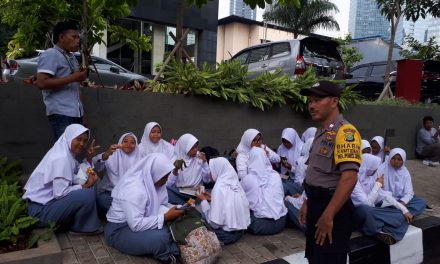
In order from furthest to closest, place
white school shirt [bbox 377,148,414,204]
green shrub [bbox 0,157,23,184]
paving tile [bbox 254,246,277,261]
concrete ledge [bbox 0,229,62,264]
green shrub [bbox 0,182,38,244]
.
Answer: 1. white school shirt [bbox 377,148,414,204]
2. green shrub [bbox 0,157,23,184]
3. paving tile [bbox 254,246,277,261]
4. green shrub [bbox 0,182,38,244]
5. concrete ledge [bbox 0,229,62,264]

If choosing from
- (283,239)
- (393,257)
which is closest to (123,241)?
(283,239)

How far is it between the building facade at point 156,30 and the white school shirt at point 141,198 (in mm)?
10597

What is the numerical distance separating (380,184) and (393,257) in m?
0.85

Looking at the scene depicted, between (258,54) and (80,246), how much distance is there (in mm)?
6865

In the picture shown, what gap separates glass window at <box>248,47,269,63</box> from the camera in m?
8.83

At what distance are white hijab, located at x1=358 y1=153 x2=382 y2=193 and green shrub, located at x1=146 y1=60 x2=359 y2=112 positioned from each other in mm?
2157

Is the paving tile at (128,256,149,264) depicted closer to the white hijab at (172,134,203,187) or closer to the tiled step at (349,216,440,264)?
the white hijab at (172,134,203,187)

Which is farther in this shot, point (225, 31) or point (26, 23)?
point (225, 31)

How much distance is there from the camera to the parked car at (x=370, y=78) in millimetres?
12023

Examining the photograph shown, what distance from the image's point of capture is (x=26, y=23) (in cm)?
539

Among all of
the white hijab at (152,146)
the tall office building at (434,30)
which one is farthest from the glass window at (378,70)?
the white hijab at (152,146)

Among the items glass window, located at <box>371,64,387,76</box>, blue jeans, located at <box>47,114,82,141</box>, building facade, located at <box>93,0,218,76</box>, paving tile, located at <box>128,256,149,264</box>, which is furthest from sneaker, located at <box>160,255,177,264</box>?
glass window, located at <box>371,64,387,76</box>

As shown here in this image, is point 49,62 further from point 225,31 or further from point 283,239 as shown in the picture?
point 225,31

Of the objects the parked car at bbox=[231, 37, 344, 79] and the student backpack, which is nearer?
the student backpack
